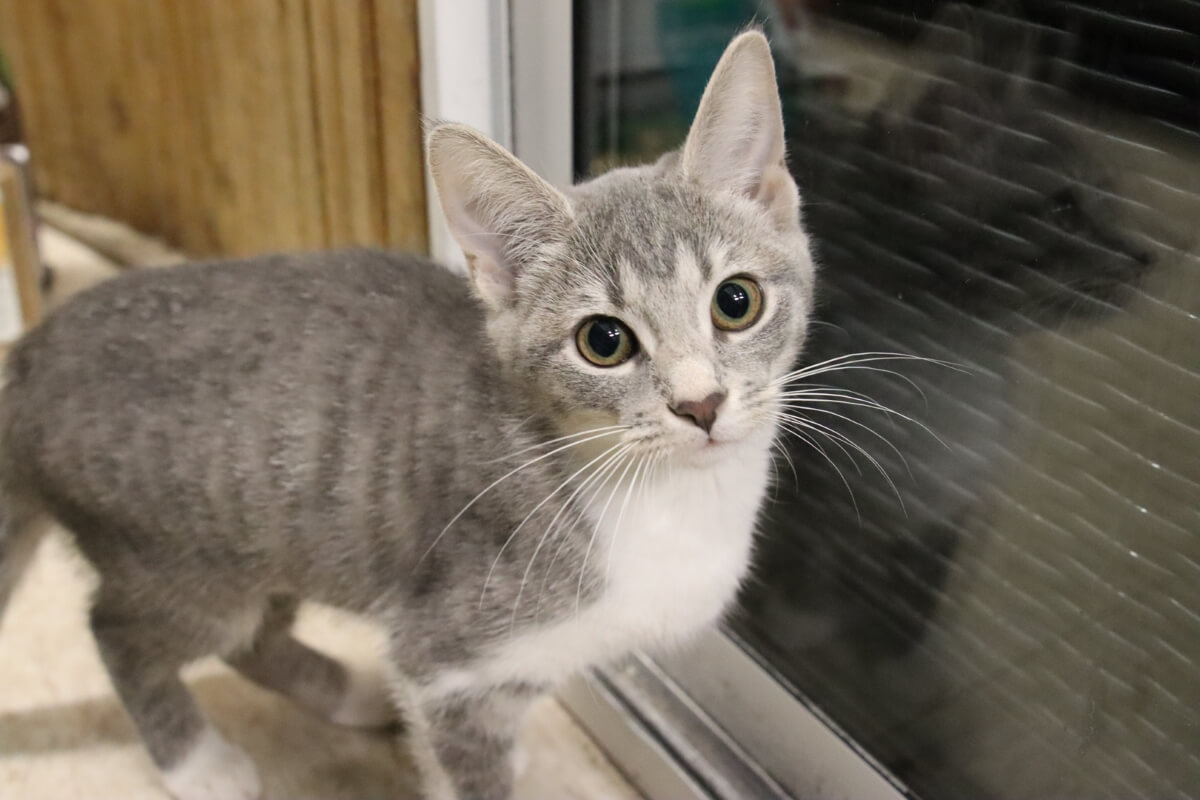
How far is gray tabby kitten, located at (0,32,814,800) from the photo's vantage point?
97 centimetres

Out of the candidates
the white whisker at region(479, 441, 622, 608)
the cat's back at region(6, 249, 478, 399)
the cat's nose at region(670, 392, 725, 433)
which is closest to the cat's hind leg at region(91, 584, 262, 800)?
the cat's back at region(6, 249, 478, 399)

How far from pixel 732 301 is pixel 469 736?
562 millimetres

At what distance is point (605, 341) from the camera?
0.97 m

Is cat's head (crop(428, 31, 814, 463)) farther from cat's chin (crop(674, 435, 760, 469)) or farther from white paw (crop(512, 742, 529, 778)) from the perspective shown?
white paw (crop(512, 742, 529, 778))

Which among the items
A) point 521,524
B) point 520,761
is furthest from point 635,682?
point 521,524

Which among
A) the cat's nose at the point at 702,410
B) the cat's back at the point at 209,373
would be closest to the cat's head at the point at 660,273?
the cat's nose at the point at 702,410

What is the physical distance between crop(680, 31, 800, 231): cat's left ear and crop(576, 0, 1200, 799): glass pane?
21 cm

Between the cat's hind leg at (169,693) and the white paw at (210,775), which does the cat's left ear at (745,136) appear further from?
the white paw at (210,775)

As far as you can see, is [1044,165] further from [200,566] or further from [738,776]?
[200,566]

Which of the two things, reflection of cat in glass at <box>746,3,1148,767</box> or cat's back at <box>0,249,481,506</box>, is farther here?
cat's back at <box>0,249,481,506</box>

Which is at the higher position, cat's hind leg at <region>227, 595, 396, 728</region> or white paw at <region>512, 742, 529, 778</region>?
cat's hind leg at <region>227, 595, 396, 728</region>

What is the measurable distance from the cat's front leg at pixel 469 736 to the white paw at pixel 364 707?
248 mm

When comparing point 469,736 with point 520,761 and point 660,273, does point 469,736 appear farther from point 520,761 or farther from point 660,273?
point 660,273

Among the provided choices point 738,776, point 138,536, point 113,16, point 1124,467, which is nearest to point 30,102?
point 113,16
